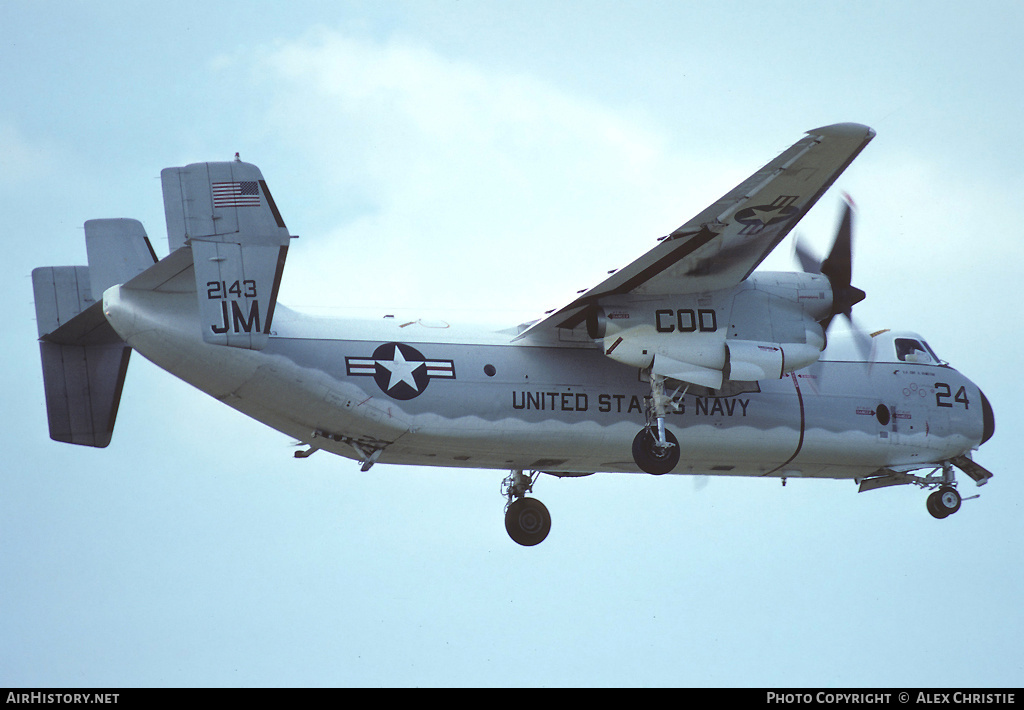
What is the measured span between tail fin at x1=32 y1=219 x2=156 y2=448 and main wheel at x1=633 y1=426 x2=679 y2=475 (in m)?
8.65

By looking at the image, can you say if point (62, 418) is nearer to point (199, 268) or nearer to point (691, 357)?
point (199, 268)

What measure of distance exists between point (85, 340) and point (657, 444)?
982cm

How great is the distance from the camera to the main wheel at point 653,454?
74.6 ft

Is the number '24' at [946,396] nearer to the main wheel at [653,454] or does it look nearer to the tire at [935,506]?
the tire at [935,506]

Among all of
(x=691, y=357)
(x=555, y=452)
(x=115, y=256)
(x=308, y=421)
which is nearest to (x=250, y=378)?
(x=308, y=421)

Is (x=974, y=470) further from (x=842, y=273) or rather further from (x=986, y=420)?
(x=842, y=273)

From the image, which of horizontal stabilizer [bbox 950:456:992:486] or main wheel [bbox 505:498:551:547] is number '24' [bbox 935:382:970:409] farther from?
main wheel [bbox 505:498:551:547]

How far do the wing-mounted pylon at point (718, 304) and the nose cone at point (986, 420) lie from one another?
4460 mm

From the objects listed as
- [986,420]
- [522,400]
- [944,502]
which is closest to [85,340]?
[522,400]

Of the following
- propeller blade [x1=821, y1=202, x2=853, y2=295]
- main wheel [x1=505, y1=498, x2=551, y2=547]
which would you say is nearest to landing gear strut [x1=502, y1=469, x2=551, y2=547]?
main wheel [x1=505, y1=498, x2=551, y2=547]

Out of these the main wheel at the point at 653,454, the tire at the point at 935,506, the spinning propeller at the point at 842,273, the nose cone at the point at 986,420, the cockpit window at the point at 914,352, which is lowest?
the tire at the point at 935,506

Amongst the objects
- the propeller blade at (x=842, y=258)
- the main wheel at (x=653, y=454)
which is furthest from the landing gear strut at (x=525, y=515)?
the propeller blade at (x=842, y=258)

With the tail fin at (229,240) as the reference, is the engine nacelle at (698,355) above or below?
below
